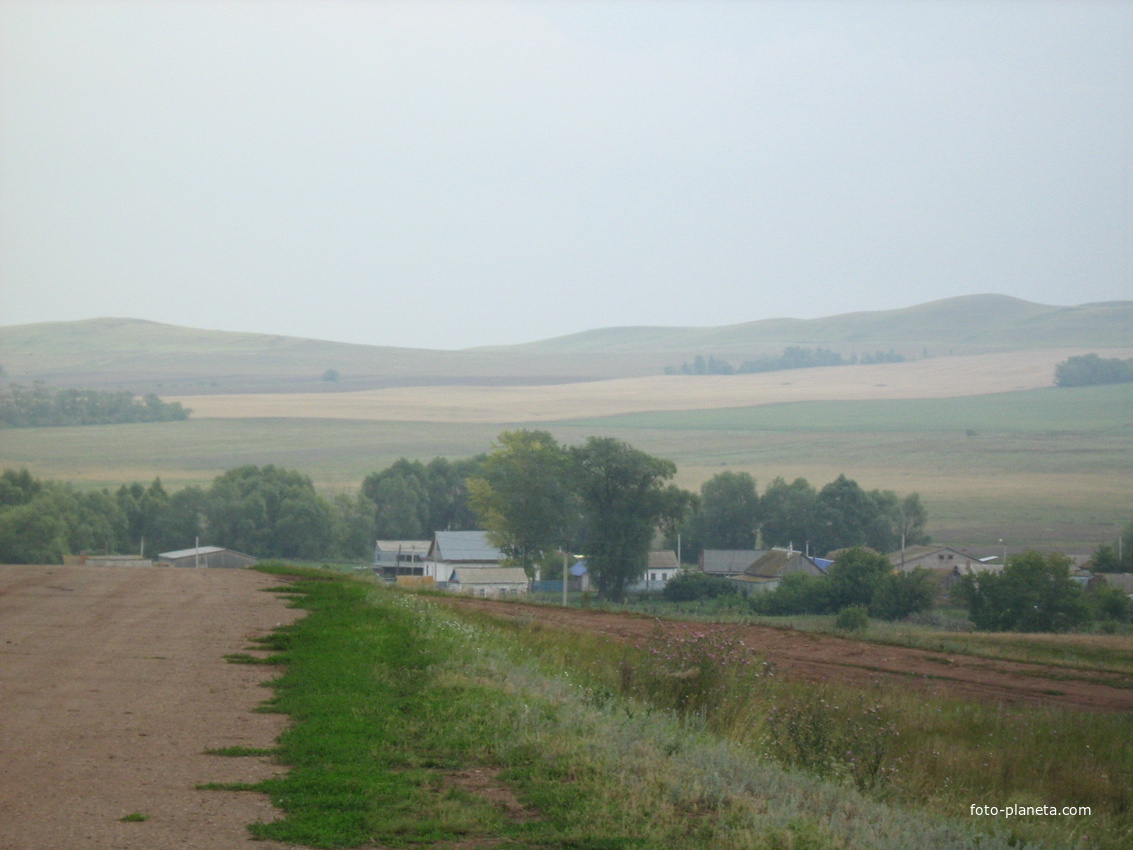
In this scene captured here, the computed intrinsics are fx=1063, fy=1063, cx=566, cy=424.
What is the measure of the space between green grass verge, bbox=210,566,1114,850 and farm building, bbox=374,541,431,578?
46723 mm

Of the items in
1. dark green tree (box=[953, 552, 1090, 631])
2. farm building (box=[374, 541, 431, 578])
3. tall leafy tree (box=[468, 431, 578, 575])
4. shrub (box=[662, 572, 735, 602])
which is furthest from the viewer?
farm building (box=[374, 541, 431, 578])

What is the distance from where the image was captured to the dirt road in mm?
5414

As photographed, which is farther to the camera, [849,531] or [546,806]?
[849,531]

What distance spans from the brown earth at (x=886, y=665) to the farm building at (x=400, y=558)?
3547 centimetres

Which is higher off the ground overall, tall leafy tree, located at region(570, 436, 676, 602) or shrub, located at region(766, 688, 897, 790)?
shrub, located at region(766, 688, 897, 790)

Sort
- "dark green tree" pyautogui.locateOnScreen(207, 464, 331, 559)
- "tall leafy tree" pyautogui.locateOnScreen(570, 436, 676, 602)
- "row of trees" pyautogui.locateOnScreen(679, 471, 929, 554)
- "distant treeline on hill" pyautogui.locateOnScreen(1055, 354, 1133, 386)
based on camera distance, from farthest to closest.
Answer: "distant treeline on hill" pyautogui.locateOnScreen(1055, 354, 1133, 386) → "row of trees" pyautogui.locateOnScreen(679, 471, 929, 554) → "dark green tree" pyautogui.locateOnScreen(207, 464, 331, 559) → "tall leafy tree" pyautogui.locateOnScreen(570, 436, 676, 602)

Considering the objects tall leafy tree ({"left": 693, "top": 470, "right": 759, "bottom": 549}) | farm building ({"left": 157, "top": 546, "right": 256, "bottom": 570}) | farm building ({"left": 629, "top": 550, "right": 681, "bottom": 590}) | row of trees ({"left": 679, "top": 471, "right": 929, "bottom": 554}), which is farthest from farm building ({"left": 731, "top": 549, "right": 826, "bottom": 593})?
farm building ({"left": 157, "top": 546, "right": 256, "bottom": 570})

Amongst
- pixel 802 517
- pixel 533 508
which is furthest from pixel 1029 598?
pixel 533 508

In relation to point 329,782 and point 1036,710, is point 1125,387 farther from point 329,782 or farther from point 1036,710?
point 329,782

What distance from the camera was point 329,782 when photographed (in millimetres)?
6277

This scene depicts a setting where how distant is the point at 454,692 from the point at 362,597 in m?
8.74

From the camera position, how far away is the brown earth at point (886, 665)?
1546 centimetres

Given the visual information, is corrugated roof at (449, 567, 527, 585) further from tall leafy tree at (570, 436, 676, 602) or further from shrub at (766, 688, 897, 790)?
shrub at (766, 688, 897, 790)

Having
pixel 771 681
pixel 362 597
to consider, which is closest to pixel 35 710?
pixel 771 681
